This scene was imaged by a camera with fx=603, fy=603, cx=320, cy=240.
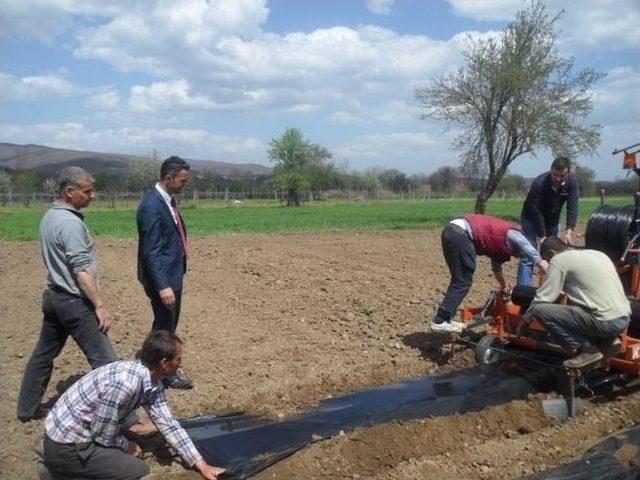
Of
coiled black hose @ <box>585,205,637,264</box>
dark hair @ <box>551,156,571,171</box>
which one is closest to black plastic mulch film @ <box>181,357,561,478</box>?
coiled black hose @ <box>585,205,637,264</box>

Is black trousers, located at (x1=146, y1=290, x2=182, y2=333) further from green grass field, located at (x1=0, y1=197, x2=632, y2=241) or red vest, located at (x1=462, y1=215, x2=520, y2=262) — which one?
green grass field, located at (x1=0, y1=197, x2=632, y2=241)

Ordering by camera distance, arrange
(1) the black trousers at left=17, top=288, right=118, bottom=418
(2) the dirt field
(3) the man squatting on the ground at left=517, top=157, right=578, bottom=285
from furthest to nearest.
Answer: (3) the man squatting on the ground at left=517, top=157, right=578, bottom=285
(1) the black trousers at left=17, top=288, right=118, bottom=418
(2) the dirt field

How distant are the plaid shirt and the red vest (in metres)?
3.79

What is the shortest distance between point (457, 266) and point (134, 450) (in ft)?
12.1

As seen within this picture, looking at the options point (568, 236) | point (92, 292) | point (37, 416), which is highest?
point (568, 236)

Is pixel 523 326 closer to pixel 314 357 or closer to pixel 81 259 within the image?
pixel 314 357

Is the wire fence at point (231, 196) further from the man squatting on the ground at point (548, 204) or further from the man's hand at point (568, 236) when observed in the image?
the man's hand at point (568, 236)

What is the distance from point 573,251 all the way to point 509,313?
115 cm

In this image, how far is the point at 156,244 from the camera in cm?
499

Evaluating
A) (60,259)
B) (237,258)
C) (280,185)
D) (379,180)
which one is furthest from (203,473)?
(379,180)

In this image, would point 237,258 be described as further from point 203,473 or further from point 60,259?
point 203,473

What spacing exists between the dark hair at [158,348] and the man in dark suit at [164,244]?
57.8 inches

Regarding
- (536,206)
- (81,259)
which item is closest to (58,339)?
(81,259)

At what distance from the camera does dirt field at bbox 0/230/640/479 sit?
4.07 m
